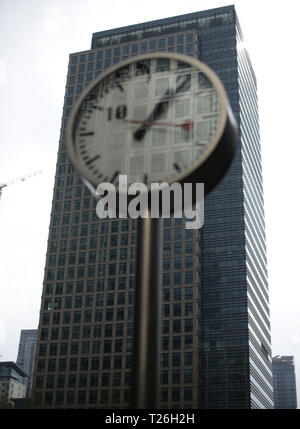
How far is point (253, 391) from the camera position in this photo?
112m

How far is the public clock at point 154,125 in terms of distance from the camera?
17.0 m

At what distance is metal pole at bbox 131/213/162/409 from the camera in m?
15.5

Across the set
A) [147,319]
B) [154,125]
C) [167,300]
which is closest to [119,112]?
[154,125]

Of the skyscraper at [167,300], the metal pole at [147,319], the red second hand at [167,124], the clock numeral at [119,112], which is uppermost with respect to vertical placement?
the skyscraper at [167,300]

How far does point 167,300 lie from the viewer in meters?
110

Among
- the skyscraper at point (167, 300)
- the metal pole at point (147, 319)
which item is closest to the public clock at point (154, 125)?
the metal pole at point (147, 319)

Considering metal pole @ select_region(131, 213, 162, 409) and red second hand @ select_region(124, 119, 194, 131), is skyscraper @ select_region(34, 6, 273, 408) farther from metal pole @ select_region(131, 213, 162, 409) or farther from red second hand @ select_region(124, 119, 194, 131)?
red second hand @ select_region(124, 119, 194, 131)

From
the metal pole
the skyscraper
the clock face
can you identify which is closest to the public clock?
the clock face

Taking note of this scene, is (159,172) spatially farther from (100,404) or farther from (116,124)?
(100,404)

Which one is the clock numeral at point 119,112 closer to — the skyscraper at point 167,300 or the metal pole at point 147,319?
the metal pole at point 147,319

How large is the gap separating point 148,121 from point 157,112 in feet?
1.43

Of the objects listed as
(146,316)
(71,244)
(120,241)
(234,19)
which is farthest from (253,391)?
(146,316)

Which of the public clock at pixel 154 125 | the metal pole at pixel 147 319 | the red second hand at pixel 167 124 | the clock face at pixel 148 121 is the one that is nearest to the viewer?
the metal pole at pixel 147 319

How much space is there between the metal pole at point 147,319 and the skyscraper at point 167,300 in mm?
89278
